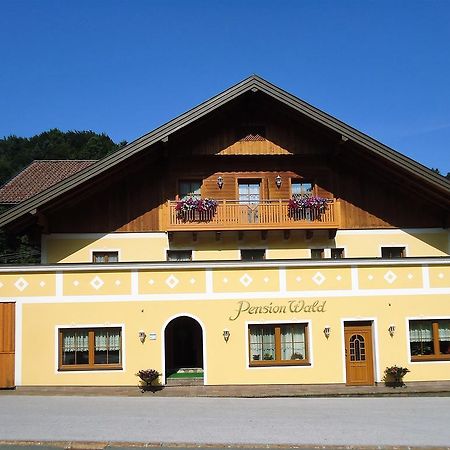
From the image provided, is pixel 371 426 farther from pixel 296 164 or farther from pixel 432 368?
pixel 296 164

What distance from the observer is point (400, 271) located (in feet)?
59.3

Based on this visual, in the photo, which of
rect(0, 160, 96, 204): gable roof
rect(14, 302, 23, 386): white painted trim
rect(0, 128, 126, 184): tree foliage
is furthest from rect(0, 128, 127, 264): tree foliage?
rect(14, 302, 23, 386): white painted trim

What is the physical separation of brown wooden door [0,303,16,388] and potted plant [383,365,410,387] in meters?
10.9

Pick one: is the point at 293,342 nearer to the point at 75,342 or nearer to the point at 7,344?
the point at 75,342

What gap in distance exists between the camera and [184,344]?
2056 centimetres

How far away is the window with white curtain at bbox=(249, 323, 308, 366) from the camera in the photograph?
17.6 meters

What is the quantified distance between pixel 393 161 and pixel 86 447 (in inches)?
551

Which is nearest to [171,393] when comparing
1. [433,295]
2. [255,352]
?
[255,352]

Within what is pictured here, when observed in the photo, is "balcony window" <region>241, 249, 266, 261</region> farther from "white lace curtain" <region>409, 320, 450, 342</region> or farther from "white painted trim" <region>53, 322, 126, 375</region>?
"white lace curtain" <region>409, 320, 450, 342</region>

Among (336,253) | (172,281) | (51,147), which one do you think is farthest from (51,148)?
(172,281)

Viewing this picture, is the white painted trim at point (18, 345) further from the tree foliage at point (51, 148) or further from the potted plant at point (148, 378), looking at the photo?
the tree foliage at point (51, 148)

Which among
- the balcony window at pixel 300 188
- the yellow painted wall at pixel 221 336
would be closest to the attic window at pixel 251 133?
the balcony window at pixel 300 188

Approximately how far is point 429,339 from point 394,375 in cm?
160

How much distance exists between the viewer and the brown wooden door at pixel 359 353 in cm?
1770
